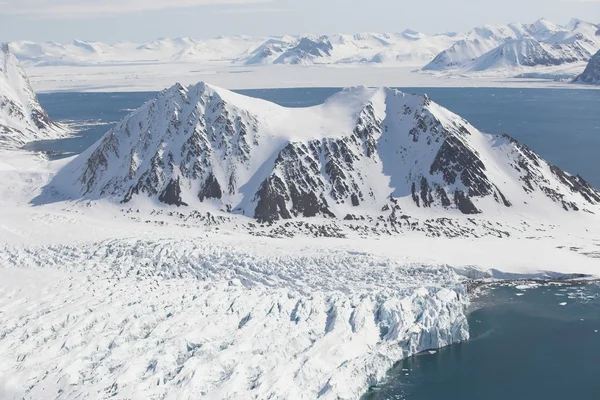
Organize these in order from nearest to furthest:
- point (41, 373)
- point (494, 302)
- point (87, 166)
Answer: point (41, 373) < point (494, 302) < point (87, 166)

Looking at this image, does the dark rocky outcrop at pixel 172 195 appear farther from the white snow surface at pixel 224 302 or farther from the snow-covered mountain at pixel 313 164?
the white snow surface at pixel 224 302

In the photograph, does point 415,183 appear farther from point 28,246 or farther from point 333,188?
point 28,246

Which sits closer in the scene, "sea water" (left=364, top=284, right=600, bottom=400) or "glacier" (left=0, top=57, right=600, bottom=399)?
"glacier" (left=0, top=57, right=600, bottom=399)

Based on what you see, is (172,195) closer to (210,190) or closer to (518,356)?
(210,190)

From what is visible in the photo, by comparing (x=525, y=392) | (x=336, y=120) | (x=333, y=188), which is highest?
(x=336, y=120)

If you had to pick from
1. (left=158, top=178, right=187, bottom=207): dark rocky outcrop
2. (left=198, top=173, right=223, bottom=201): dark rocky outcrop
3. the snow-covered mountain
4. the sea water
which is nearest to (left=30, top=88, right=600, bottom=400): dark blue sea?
the sea water

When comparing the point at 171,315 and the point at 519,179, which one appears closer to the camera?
the point at 171,315

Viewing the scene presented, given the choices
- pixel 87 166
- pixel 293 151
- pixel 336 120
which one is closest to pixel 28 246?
pixel 87 166

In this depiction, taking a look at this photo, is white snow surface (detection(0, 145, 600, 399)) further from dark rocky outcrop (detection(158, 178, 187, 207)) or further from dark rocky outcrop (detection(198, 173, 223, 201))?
dark rocky outcrop (detection(198, 173, 223, 201))
